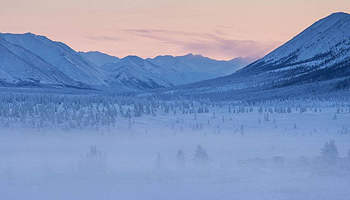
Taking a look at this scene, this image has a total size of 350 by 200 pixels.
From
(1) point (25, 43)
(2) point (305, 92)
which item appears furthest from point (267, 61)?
(1) point (25, 43)

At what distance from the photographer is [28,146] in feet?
52.7

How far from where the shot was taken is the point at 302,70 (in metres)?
75.0

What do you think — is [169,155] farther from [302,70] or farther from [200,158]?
[302,70]

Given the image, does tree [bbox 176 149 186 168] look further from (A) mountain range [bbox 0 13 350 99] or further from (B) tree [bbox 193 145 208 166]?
(A) mountain range [bbox 0 13 350 99]

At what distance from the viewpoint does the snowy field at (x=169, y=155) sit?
36.9 feet

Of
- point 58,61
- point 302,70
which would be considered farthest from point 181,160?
point 58,61

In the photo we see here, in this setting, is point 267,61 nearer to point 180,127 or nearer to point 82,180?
point 180,127

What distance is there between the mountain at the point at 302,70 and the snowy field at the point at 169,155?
3211 cm

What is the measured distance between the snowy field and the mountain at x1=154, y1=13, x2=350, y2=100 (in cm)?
3211

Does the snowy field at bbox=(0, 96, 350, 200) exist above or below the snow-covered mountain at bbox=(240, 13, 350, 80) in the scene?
below

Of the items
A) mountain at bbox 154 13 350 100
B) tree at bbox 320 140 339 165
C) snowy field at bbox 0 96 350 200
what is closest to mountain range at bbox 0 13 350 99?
mountain at bbox 154 13 350 100

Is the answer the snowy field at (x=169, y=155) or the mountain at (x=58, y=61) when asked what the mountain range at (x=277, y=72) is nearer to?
the mountain at (x=58, y=61)

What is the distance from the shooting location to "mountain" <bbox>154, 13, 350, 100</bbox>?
2269 inches

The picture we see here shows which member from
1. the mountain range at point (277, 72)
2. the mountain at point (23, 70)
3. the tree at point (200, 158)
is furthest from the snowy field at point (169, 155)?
the mountain at point (23, 70)
